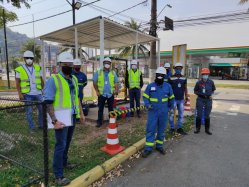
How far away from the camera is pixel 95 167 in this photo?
3.82 meters

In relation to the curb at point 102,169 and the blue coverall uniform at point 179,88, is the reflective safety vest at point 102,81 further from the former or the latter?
the curb at point 102,169

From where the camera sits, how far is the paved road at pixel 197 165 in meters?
3.58

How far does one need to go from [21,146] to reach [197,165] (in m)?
3.58

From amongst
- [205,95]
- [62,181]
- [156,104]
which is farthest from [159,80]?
[62,181]

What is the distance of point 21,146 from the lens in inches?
173

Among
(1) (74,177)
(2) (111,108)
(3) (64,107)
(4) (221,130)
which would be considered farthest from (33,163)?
(4) (221,130)

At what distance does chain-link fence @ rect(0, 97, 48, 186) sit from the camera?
346cm

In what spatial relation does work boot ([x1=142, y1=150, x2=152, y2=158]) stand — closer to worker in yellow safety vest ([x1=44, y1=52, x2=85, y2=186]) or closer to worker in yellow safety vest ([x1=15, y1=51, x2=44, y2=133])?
worker in yellow safety vest ([x1=44, y1=52, x2=85, y2=186])

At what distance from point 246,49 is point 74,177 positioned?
111 ft

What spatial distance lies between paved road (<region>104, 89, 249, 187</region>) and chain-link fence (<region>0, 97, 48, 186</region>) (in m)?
1.31

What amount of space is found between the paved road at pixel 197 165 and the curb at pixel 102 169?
0.85 ft

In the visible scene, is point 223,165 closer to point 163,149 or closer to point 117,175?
point 163,149

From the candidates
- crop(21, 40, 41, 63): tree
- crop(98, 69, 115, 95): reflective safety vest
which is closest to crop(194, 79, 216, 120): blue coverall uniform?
crop(98, 69, 115, 95): reflective safety vest

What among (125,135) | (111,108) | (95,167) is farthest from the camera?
(111,108)
